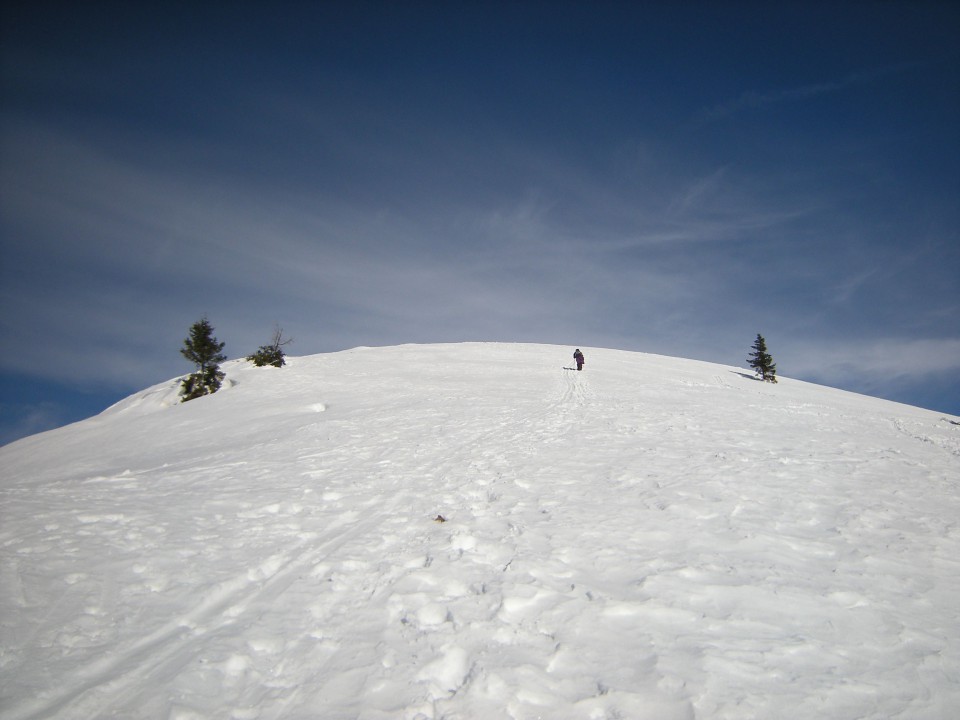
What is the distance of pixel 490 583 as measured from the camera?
5691 millimetres

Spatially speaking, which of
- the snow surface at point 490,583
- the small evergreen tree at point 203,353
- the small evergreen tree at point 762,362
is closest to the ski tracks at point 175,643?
the snow surface at point 490,583

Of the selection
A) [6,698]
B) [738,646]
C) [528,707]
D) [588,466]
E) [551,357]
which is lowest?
[6,698]

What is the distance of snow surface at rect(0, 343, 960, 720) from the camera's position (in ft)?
13.3

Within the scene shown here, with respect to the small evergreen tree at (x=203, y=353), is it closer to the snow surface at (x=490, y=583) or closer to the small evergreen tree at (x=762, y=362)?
the snow surface at (x=490, y=583)

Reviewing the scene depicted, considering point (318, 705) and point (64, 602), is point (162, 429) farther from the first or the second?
point (318, 705)

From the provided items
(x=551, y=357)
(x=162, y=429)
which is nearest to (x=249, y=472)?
(x=162, y=429)

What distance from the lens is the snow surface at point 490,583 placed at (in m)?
4.06

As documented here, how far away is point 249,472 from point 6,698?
6413mm

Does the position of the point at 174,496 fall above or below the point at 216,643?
above

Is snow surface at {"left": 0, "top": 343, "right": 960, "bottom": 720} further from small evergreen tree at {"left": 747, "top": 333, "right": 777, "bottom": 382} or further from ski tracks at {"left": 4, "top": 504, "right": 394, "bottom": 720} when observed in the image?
small evergreen tree at {"left": 747, "top": 333, "right": 777, "bottom": 382}

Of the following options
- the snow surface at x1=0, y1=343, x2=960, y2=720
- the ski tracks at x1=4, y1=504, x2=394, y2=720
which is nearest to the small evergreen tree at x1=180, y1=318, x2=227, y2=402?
the snow surface at x1=0, y1=343, x2=960, y2=720

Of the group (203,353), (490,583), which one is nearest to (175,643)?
(490,583)

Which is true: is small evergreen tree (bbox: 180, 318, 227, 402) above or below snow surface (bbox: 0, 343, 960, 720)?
above

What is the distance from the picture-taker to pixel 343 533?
723 cm
